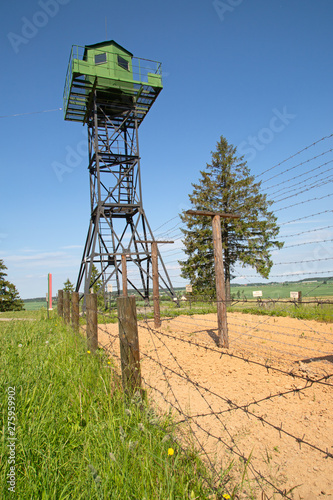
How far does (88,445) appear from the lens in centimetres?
237

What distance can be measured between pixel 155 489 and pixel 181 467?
37 centimetres

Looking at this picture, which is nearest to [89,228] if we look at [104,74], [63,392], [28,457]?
[104,74]

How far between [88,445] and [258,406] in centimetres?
241

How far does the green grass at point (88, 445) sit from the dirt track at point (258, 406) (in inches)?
15.7

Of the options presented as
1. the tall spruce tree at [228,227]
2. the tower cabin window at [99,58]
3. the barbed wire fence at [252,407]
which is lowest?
the barbed wire fence at [252,407]

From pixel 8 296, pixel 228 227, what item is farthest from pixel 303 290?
pixel 8 296

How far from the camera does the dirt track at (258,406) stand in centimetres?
280

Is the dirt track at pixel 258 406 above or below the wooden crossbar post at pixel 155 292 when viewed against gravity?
below

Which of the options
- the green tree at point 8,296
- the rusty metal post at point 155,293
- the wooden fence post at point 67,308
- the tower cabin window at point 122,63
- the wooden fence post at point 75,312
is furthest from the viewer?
the green tree at point 8,296

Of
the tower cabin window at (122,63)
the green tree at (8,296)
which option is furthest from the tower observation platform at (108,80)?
the green tree at (8,296)

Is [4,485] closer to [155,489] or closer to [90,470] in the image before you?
[90,470]

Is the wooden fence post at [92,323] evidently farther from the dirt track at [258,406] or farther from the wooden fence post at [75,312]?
the wooden fence post at [75,312]

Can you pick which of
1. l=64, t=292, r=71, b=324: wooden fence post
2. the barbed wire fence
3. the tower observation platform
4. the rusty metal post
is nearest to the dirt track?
the barbed wire fence

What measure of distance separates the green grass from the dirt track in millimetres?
398
